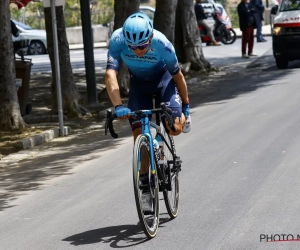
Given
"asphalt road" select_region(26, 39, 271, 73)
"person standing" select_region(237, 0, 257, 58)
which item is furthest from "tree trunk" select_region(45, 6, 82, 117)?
"person standing" select_region(237, 0, 257, 58)

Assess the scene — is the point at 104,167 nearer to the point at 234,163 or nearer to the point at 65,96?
the point at 234,163

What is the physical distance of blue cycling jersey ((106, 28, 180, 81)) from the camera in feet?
24.5

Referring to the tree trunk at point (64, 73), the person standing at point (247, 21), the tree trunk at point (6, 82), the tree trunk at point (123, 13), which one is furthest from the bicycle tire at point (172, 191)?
the person standing at point (247, 21)

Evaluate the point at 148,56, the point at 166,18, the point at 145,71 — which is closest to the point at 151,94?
the point at 145,71

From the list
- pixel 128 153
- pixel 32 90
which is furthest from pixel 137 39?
pixel 32 90

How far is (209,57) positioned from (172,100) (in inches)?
886

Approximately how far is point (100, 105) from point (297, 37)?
652cm

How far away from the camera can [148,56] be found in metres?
7.50

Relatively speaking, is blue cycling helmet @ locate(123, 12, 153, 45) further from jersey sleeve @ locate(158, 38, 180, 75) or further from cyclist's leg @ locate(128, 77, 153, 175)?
cyclist's leg @ locate(128, 77, 153, 175)

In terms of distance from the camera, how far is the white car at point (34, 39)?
36.4m

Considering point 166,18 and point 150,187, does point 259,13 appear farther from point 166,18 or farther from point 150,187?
point 150,187

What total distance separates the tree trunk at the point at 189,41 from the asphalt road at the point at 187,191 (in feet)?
28.3

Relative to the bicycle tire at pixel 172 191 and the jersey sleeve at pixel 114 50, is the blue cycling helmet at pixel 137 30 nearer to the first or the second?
the jersey sleeve at pixel 114 50

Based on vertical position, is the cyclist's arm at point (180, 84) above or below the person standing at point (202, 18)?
above
